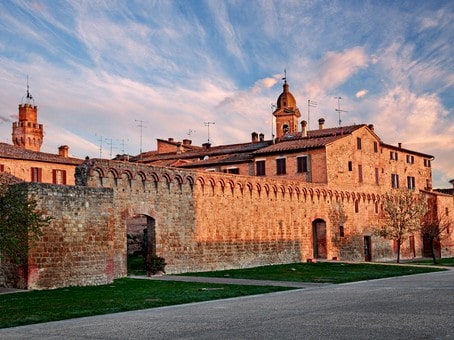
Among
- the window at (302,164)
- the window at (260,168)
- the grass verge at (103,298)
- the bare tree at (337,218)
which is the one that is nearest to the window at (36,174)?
the window at (260,168)

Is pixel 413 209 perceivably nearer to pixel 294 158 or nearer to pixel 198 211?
pixel 294 158

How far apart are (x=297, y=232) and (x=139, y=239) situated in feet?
35.0

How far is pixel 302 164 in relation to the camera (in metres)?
43.2

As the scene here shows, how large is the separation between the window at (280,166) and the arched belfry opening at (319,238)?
4743 millimetres

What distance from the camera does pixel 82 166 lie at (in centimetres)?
2634

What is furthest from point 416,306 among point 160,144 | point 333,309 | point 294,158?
point 160,144

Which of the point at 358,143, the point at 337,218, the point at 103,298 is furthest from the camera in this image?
the point at 358,143

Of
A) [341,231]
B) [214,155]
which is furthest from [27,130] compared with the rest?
[341,231]

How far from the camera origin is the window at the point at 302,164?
43062mm

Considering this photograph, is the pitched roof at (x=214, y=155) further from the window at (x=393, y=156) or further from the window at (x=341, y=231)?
the window at (x=393, y=156)

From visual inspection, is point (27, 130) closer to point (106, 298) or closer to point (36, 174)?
point (36, 174)

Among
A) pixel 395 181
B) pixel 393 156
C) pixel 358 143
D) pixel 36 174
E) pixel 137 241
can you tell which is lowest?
pixel 137 241

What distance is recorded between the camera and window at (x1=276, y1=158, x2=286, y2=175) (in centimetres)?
4375

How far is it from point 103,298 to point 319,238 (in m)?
27.0
